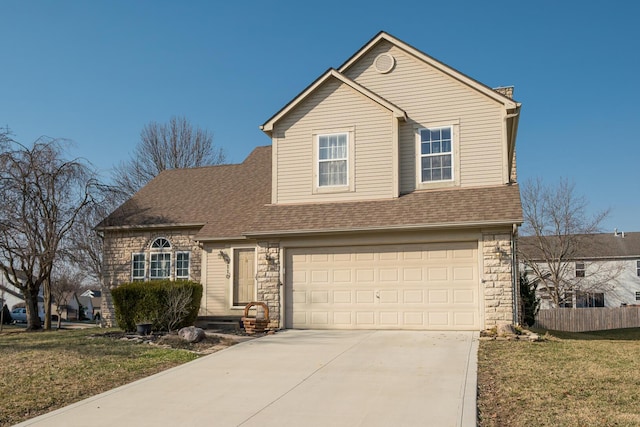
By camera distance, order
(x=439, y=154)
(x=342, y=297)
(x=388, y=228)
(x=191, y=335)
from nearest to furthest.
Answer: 1. (x=191, y=335)
2. (x=388, y=228)
3. (x=342, y=297)
4. (x=439, y=154)

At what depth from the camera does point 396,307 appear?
1398 cm

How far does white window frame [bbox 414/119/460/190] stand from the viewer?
47.5ft

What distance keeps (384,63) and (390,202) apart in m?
3.98

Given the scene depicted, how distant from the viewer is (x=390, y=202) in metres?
14.5

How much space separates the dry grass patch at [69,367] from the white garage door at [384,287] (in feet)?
9.71

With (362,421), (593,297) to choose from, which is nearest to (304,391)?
(362,421)

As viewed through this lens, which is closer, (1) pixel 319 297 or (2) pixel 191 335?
(2) pixel 191 335

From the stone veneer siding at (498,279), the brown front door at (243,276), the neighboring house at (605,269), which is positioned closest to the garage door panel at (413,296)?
the stone veneer siding at (498,279)

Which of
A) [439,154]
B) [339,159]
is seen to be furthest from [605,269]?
[339,159]

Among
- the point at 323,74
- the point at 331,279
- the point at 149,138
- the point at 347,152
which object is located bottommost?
the point at 331,279

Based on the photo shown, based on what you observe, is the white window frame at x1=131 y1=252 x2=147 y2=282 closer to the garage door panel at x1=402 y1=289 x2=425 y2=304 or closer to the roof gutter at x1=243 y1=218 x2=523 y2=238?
the roof gutter at x1=243 y1=218 x2=523 y2=238

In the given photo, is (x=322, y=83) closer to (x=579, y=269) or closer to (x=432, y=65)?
(x=432, y=65)

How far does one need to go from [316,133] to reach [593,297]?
31187 mm

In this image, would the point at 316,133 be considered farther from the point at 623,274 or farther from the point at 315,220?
the point at 623,274
